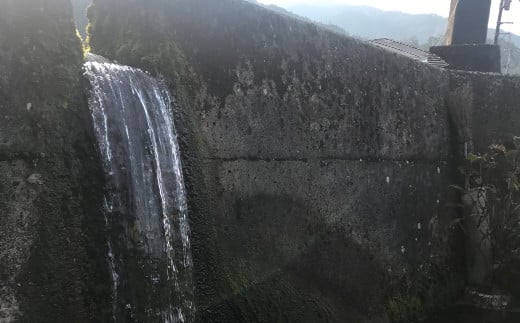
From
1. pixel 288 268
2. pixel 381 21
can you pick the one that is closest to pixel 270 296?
pixel 288 268

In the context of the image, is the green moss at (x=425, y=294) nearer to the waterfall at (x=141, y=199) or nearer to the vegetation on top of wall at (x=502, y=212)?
the vegetation on top of wall at (x=502, y=212)

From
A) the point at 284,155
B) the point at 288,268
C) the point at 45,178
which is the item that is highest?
the point at 45,178

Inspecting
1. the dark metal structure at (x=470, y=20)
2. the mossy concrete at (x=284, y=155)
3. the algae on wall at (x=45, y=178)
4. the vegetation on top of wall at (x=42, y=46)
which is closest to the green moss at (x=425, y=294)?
the mossy concrete at (x=284, y=155)

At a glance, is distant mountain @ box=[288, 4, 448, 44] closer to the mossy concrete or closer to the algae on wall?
the mossy concrete

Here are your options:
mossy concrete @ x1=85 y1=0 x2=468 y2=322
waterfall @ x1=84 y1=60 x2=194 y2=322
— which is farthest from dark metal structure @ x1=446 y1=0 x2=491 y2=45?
waterfall @ x1=84 y1=60 x2=194 y2=322

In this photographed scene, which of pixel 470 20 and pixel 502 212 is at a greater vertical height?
pixel 470 20

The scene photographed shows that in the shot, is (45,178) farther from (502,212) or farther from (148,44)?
(502,212)

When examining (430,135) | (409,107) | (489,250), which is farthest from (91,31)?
(489,250)
